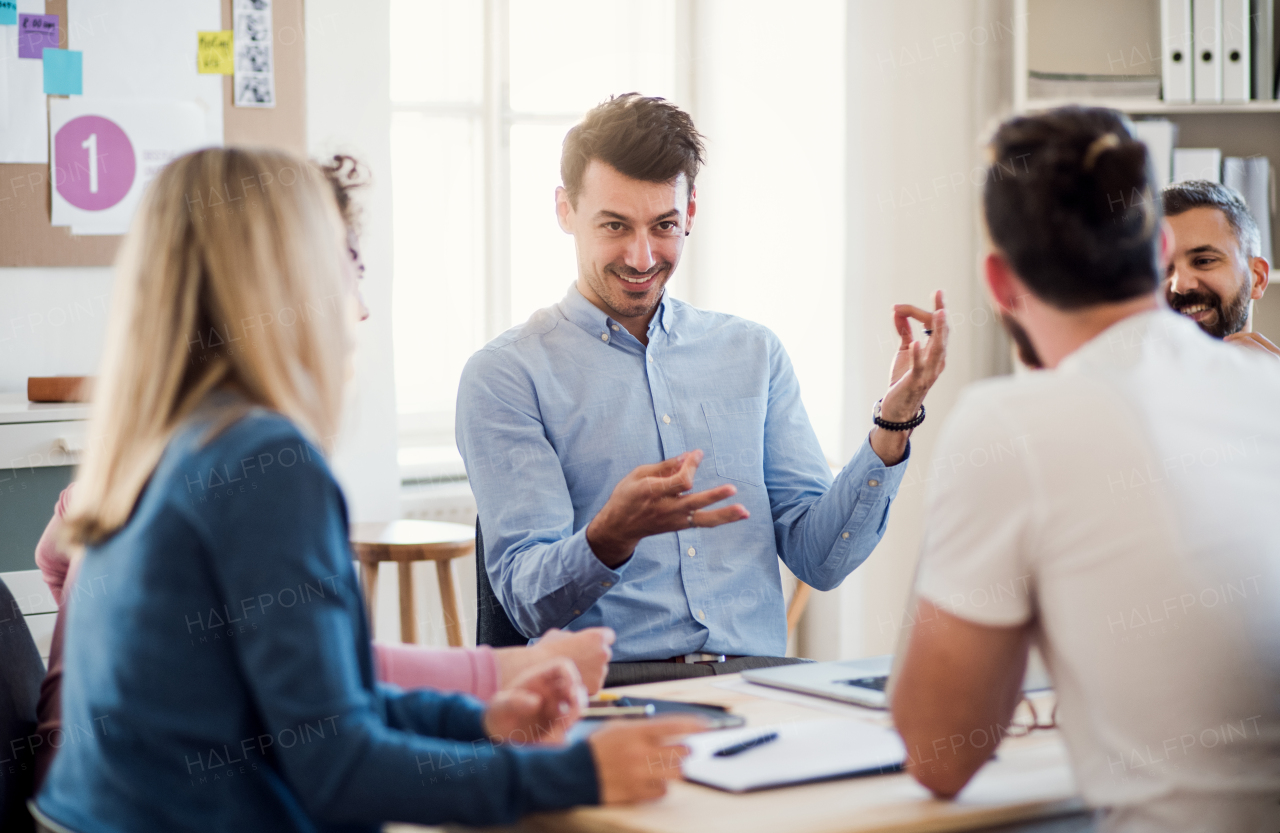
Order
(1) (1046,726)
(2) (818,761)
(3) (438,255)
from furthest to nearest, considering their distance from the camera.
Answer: (3) (438,255) < (1) (1046,726) < (2) (818,761)

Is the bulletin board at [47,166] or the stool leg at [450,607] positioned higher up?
the bulletin board at [47,166]

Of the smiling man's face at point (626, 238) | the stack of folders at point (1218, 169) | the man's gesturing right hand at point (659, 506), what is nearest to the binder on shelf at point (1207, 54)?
the stack of folders at point (1218, 169)

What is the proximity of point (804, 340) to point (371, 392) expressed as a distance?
1.23 meters

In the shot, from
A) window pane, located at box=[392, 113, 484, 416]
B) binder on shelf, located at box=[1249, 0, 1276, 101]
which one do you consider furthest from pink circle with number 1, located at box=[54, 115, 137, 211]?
binder on shelf, located at box=[1249, 0, 1276, 101]

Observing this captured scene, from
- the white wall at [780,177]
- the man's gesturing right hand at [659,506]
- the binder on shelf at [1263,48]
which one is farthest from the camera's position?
the white wall at [780,177]

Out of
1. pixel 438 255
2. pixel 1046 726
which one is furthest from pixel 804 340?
pixel 1046 726

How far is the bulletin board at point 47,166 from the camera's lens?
2.98 m

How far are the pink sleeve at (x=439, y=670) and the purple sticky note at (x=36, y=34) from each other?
91.0 inches

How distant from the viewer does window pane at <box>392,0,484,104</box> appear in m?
3.69


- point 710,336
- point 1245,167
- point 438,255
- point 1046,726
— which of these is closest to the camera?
point 1046,726

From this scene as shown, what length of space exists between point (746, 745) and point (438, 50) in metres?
3.04

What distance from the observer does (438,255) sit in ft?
12.4

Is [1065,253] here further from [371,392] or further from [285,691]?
[371,392]

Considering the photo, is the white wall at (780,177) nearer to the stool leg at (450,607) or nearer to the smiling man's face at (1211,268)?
the stool leg at (450,607)
